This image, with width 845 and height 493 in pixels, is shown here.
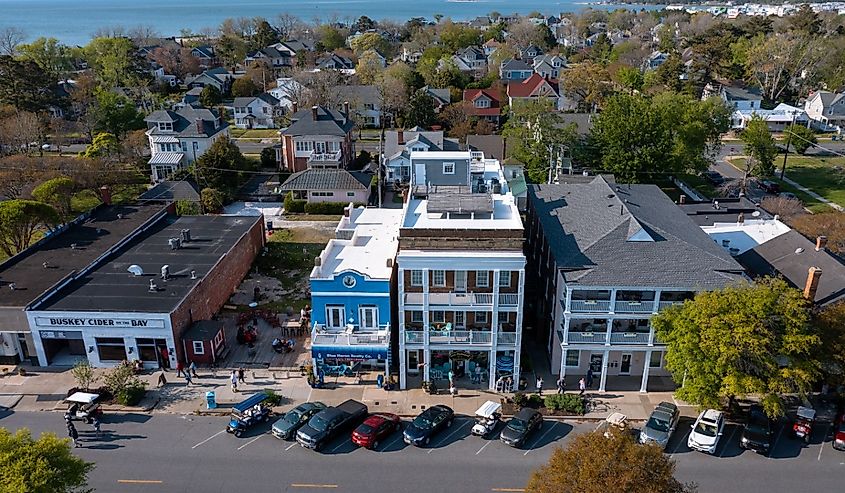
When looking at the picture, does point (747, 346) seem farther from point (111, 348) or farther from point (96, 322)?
point (96, 322)

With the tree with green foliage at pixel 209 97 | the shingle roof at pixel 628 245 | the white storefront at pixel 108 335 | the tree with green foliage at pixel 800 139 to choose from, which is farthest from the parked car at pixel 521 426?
the tree with green foliage at pixel 209 97

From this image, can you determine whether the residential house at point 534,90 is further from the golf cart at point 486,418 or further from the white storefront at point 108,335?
the golf cart at point 486,418

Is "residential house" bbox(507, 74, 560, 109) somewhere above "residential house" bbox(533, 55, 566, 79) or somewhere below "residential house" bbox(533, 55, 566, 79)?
below

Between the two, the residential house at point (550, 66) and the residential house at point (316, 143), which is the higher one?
the residential house at point (550, 66)

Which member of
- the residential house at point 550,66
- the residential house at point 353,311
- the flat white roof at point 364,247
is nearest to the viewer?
the residential house at point 353,311

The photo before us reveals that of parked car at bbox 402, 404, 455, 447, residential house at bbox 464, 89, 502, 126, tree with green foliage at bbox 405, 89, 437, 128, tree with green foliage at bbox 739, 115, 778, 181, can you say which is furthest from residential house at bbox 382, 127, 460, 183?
parked car at bbox 402, 404, 455, 447

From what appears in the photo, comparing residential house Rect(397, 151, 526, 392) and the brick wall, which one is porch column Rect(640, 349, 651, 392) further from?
the brick wall

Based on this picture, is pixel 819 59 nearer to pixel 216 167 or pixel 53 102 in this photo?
pixel 216 167
